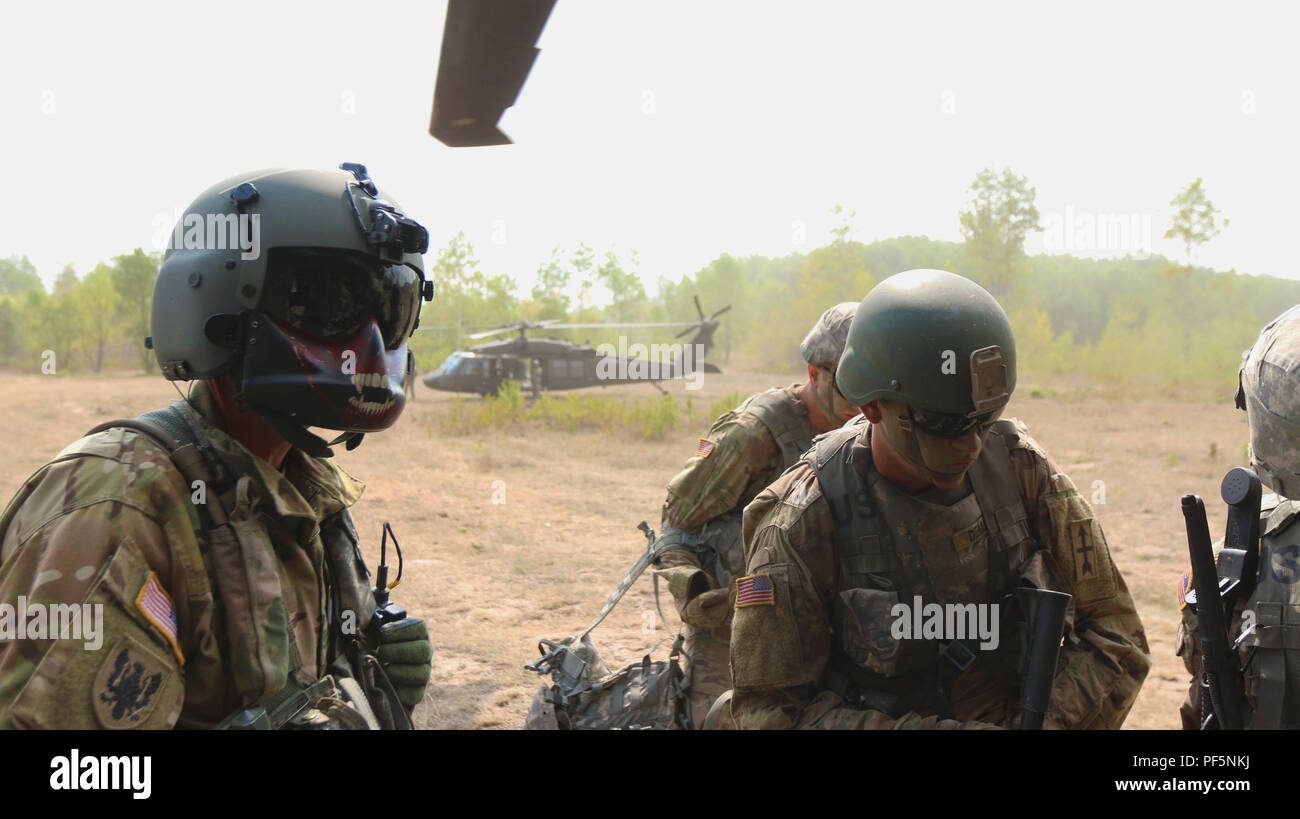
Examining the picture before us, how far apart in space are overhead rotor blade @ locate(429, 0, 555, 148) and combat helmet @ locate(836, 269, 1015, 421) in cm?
110

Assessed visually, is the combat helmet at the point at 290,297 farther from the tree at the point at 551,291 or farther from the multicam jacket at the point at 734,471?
the tree at the point at 551,291

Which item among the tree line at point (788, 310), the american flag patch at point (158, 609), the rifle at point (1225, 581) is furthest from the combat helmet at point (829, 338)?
the tree line at point (788, 310)

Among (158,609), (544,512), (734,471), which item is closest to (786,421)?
(734,471)

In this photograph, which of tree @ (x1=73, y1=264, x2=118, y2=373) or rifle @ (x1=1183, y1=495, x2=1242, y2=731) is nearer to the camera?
rifle @ (x1=1183, y1=495, x2=1242, y2=731)

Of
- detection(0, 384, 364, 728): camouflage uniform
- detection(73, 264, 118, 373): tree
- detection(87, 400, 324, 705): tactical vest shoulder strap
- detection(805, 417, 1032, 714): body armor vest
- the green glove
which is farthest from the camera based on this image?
detection(73, 264, 118, 373): tree

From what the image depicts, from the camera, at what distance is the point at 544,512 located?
35.6ft

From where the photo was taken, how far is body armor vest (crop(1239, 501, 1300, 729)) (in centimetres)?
177

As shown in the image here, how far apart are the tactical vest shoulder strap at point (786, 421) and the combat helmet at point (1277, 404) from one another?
5.63 feet

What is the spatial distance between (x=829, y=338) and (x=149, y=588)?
8.44 ft

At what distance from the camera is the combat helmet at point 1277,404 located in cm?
179

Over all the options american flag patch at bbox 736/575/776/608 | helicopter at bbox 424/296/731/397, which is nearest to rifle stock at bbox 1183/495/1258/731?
american flag patch at bbox 736/575/776/608

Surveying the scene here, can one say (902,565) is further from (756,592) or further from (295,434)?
(295,434)

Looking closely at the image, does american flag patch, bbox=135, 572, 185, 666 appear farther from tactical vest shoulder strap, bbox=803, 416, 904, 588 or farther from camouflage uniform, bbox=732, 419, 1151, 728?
tactical vest shoulder strap, bbox=803, 416, 904, 588
